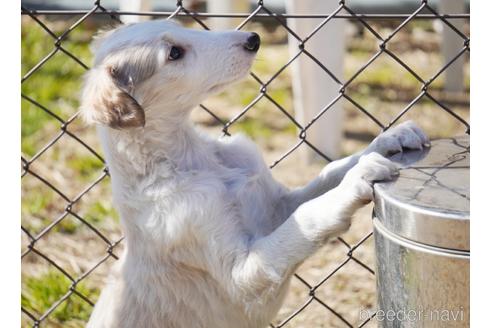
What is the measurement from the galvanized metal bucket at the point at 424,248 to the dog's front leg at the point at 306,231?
0.14 metres

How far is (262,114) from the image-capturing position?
6.09 meters

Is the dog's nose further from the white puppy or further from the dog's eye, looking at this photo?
the dog's eye

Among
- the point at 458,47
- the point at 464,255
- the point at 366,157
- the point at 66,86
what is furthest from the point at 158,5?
the point at 464,255

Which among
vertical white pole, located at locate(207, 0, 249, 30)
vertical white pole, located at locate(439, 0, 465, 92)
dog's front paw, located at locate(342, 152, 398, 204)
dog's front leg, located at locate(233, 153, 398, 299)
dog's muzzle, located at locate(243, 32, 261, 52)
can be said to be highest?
dog's muzzle, located at locate(243, 32, 261, 52)

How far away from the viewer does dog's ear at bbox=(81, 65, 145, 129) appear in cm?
276

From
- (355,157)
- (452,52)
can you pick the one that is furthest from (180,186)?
(452,52)

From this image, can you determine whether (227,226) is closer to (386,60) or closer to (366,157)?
(366,157)

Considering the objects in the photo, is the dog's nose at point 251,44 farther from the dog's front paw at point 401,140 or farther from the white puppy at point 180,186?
the dog's front paw at point 401,140

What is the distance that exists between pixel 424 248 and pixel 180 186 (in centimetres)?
103

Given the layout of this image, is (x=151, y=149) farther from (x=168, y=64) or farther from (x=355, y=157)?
(x=355, y=157)

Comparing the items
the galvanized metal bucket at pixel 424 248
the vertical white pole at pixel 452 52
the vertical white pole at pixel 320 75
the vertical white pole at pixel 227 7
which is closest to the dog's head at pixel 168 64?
the galvanized metal bucket at pixel 424 248

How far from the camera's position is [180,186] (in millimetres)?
2879

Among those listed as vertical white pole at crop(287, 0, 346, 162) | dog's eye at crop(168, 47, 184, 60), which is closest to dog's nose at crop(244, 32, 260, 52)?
dog's eye at crop(168, 47, 184, 60)

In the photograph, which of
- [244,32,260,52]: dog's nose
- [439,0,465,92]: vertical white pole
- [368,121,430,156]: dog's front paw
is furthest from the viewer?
[439,0,465,92]: vertical white pole
